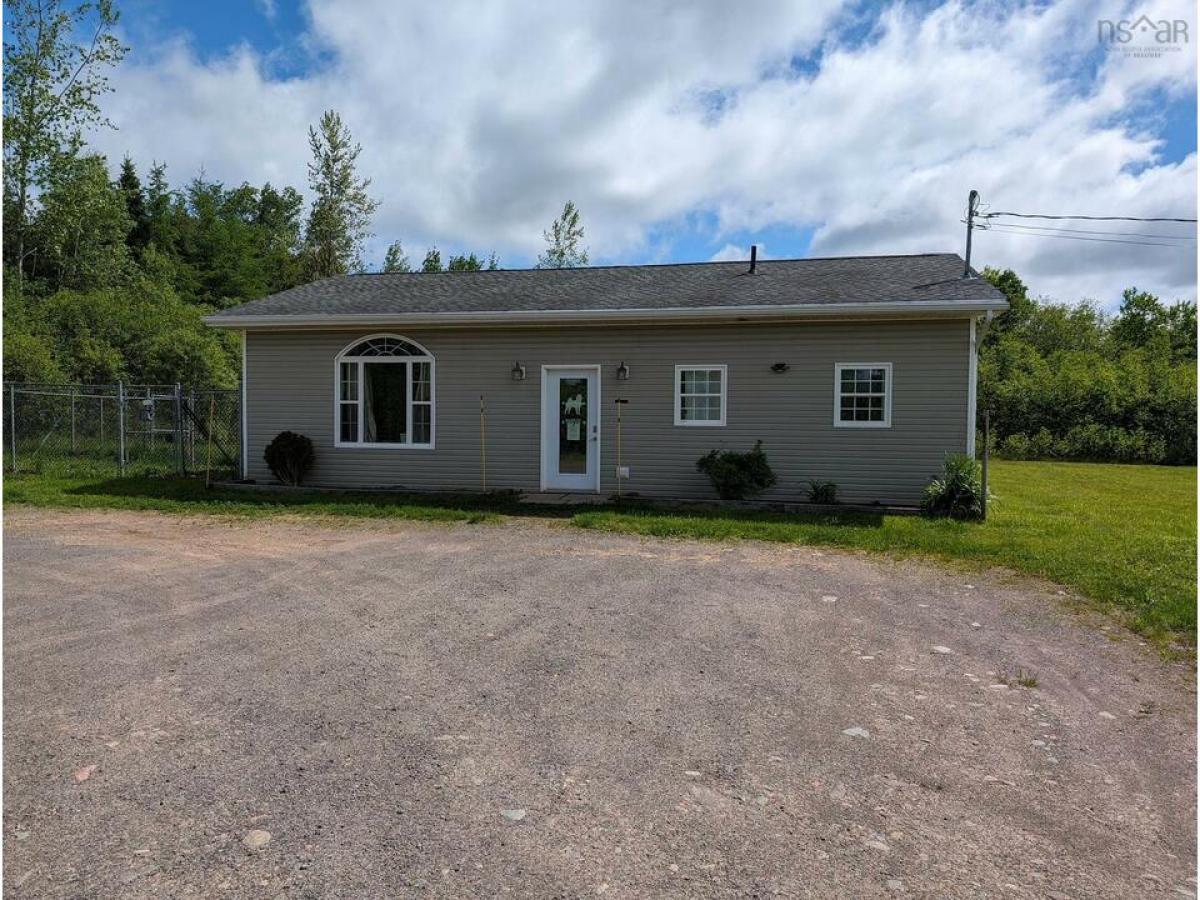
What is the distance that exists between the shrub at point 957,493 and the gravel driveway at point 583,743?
13.1 ft

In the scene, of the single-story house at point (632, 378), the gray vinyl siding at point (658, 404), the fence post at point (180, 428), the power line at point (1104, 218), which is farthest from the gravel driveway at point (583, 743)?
the power line at point (1104, 218)

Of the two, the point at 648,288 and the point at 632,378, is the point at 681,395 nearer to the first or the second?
the point at 632,378

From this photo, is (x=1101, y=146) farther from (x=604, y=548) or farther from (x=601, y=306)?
(x=604, y=548)

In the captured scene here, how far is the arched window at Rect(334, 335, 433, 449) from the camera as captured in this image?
12.5 meters

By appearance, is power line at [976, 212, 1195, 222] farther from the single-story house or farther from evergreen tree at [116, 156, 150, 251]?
evergreen tree at [116, 156, 150, 251]

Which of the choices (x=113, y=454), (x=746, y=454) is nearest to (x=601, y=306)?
(x=746, y=454)

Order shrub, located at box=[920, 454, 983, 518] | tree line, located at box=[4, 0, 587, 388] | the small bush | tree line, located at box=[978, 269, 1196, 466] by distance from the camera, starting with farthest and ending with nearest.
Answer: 1. tree line, located at box=[978, 269, 1196, 466]
2. tree line, located at box=[4, 0, 587, 388]
3. the small bush
4. shrub, located at box=[920, 454, 983, 518]

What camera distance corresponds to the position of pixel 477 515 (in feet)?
33.3

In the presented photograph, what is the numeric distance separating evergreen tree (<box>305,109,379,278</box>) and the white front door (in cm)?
2534

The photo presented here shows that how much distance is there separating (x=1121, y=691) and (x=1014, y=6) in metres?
7.87

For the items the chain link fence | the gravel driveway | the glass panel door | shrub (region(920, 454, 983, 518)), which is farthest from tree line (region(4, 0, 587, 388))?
shrub (region(920, 454, 983, 518))

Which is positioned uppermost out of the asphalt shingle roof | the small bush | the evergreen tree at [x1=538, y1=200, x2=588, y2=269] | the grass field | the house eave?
the evergreen tree at [x1=538, y1=200, x2=588, y2=269]

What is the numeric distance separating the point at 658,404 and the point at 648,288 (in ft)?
7.23

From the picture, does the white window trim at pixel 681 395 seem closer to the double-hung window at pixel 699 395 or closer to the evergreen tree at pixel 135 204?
the double-hung window at pixel 699 395
